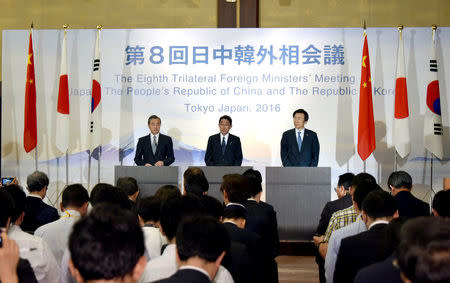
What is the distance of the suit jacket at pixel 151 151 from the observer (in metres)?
8.45

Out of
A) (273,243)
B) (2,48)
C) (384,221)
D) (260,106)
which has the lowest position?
(273,243)

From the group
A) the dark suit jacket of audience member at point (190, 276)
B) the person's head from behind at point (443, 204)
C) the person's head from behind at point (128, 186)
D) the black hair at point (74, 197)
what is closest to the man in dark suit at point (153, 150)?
the person's head from behind at point (128, 186)

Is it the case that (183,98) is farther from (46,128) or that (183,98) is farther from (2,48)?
(2,48)

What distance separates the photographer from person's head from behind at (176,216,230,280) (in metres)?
2.20

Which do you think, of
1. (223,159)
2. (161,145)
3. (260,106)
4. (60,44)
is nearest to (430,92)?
(260,106)

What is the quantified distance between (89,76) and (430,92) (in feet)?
16.5

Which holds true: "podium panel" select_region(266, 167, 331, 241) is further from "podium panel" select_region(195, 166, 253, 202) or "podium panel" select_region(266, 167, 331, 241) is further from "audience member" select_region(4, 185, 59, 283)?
"audience member" select_region(4, 185, 59, 283)

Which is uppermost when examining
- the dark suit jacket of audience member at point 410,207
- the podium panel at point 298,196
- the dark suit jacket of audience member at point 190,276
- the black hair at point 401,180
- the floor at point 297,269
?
the black hair at point 401,180

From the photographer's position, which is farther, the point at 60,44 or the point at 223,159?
the point at 60,44

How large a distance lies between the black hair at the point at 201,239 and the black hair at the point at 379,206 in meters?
1.28

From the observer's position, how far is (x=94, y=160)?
955 centimetres

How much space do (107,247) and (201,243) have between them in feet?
2.14

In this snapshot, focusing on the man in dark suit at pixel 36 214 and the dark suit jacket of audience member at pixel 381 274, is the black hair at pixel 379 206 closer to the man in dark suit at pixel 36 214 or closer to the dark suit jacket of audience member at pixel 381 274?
the dark suit jacket of audience member at pixel 381 274

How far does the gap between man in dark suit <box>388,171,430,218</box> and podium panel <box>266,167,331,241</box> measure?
7.68 feet
